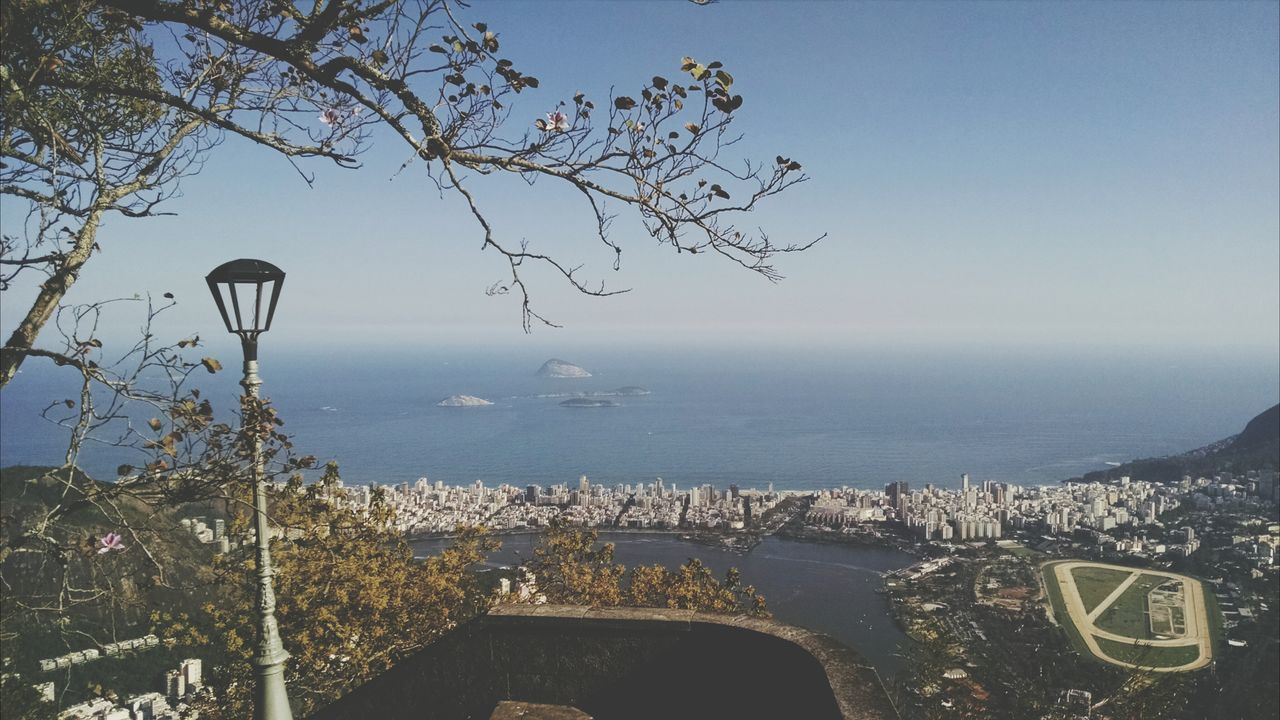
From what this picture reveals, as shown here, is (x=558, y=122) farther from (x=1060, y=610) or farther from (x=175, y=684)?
(x=1060, y=610)

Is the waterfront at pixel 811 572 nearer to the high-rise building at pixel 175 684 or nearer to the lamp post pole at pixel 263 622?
the high-rise building at pixel 175 684

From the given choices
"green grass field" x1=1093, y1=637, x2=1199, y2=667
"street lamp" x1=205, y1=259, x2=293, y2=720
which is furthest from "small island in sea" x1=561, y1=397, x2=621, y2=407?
"street lamp" x1=205, y1=259, x2=293, y2=720

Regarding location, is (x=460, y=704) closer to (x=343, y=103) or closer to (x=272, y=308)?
(x=272, y=308)

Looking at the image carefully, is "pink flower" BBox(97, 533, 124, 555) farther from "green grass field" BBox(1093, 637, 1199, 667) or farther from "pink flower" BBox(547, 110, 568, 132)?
"green grass field" BBox(1093, 637, 1199, 667)

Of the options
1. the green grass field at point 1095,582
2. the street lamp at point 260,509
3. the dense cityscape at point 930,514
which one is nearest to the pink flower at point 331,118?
the street lamp at point 260,509

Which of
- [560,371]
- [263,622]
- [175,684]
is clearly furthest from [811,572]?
[560,371]
